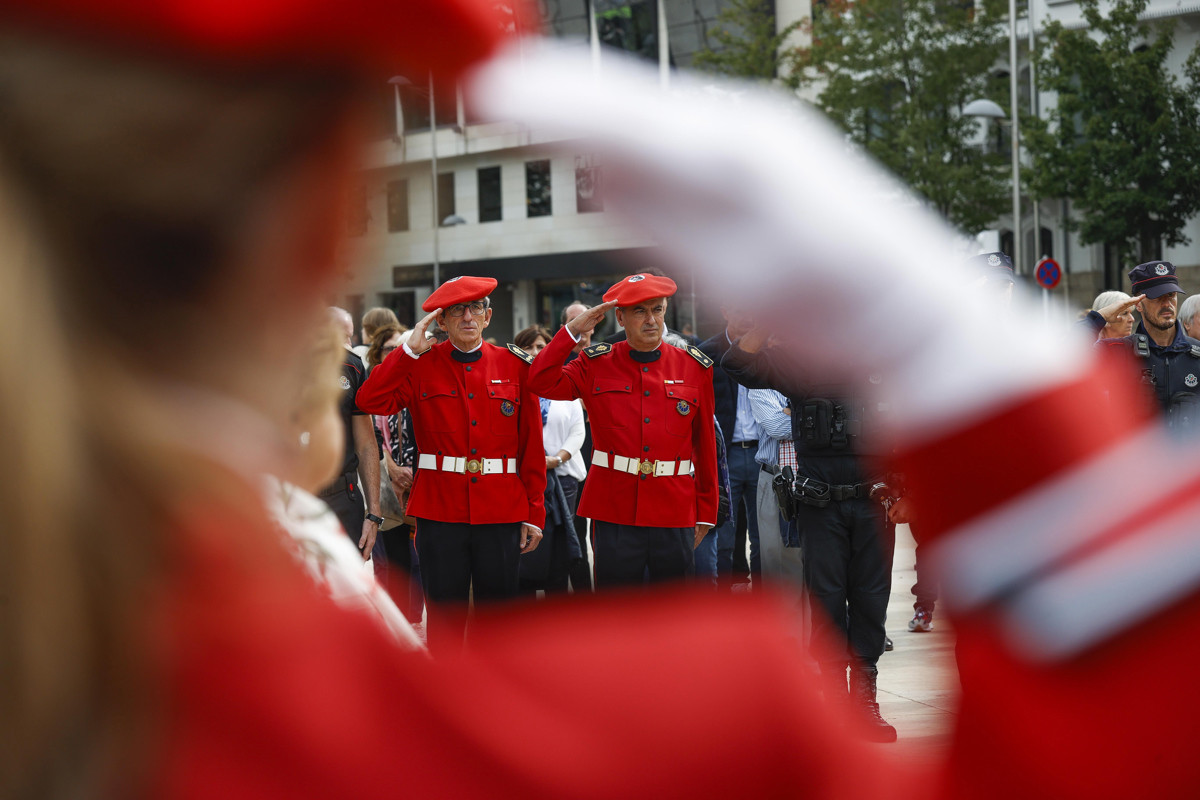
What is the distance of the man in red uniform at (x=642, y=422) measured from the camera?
582cm

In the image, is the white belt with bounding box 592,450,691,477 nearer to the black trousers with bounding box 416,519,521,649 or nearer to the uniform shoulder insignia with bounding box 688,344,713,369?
the uniform shoulder insignia with bounding box 688,344,713,369

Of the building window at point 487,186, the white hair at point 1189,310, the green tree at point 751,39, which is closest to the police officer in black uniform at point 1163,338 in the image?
the white hair at point 1189,310

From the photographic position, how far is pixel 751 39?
79.6 feet

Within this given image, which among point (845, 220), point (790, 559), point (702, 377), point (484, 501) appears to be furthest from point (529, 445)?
point (845, 220)

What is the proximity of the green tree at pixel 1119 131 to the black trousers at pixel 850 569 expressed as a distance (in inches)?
736

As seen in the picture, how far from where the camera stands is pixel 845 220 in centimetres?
52

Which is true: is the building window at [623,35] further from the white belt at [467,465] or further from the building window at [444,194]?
the white belt at [467,465]

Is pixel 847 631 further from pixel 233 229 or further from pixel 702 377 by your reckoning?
pixel 233 229

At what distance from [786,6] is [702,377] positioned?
2335cm

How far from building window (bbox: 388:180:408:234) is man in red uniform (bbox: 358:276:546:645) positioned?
5.21 m

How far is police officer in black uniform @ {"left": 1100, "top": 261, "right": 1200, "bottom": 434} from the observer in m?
6.74

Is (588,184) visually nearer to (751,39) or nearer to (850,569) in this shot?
(850,569)

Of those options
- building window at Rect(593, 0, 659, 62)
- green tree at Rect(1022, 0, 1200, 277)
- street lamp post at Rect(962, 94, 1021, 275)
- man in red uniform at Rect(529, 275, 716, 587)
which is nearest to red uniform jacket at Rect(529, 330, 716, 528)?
man in red uniform at Rect(529, 275, 716, 587)

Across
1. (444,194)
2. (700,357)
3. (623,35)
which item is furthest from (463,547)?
(444,194)
